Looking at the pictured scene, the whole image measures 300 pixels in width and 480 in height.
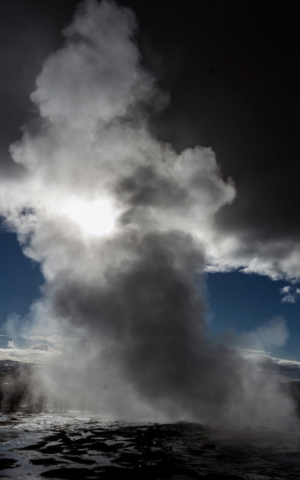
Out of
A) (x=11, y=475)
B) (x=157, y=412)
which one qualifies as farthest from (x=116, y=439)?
(x=157, y=412)

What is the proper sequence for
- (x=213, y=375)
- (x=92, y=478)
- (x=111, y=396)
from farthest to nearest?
(x=111, y=396) < (x=213, y=375) < (x=92, y=478)

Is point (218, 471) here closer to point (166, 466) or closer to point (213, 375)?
point (166, 466)

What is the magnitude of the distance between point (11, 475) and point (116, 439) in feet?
34.3

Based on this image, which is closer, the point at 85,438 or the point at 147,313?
the point at 85,438

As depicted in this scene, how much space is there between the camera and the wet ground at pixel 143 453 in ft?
42.6

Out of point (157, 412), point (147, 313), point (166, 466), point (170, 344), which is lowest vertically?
point (157, 412)

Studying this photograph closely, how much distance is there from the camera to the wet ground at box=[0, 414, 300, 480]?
42.6 feet

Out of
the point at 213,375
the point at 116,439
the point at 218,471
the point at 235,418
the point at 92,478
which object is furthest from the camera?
the point at 213,375

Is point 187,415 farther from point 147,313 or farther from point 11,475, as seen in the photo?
point 11,475

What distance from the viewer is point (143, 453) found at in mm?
16781

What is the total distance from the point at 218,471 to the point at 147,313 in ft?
86.2

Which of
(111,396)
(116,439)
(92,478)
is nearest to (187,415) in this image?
(111,396)

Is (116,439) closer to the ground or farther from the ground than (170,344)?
closer to the ground

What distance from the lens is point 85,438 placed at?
2081 centimetres
